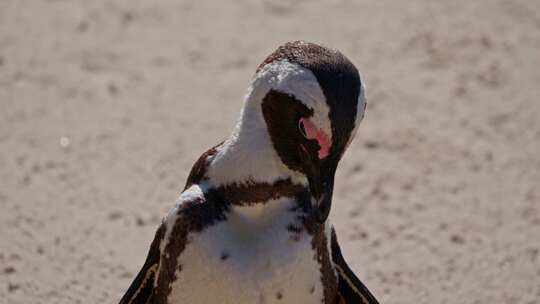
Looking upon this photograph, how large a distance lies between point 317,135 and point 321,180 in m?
0.18

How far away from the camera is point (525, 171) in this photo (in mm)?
5844

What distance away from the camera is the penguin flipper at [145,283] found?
139 inches

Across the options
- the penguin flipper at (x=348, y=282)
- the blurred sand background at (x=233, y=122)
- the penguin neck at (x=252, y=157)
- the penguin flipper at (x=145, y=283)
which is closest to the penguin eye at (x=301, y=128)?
the penguin neck at (x=252, y=157)

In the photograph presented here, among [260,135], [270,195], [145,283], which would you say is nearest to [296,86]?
[260,135]

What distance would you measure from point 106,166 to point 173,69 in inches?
47.1

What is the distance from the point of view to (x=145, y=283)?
11.9 feet

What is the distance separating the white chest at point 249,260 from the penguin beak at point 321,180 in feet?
0.38

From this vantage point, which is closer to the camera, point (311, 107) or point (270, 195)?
point (311, 107)

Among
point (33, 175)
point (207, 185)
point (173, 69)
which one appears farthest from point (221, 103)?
point (207, 185)

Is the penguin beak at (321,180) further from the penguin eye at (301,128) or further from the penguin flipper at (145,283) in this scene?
the penguin flipper at (145,283)

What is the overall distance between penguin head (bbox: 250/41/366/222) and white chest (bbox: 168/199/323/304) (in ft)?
0.52

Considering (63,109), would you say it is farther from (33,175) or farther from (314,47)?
(314,47)

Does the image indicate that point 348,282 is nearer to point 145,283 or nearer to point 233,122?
point 145,283

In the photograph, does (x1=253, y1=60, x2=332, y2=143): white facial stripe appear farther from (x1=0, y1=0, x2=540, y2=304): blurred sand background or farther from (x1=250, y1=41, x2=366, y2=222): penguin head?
(x1=0, y1=0, x2=540, y2=304): blurred sand background
